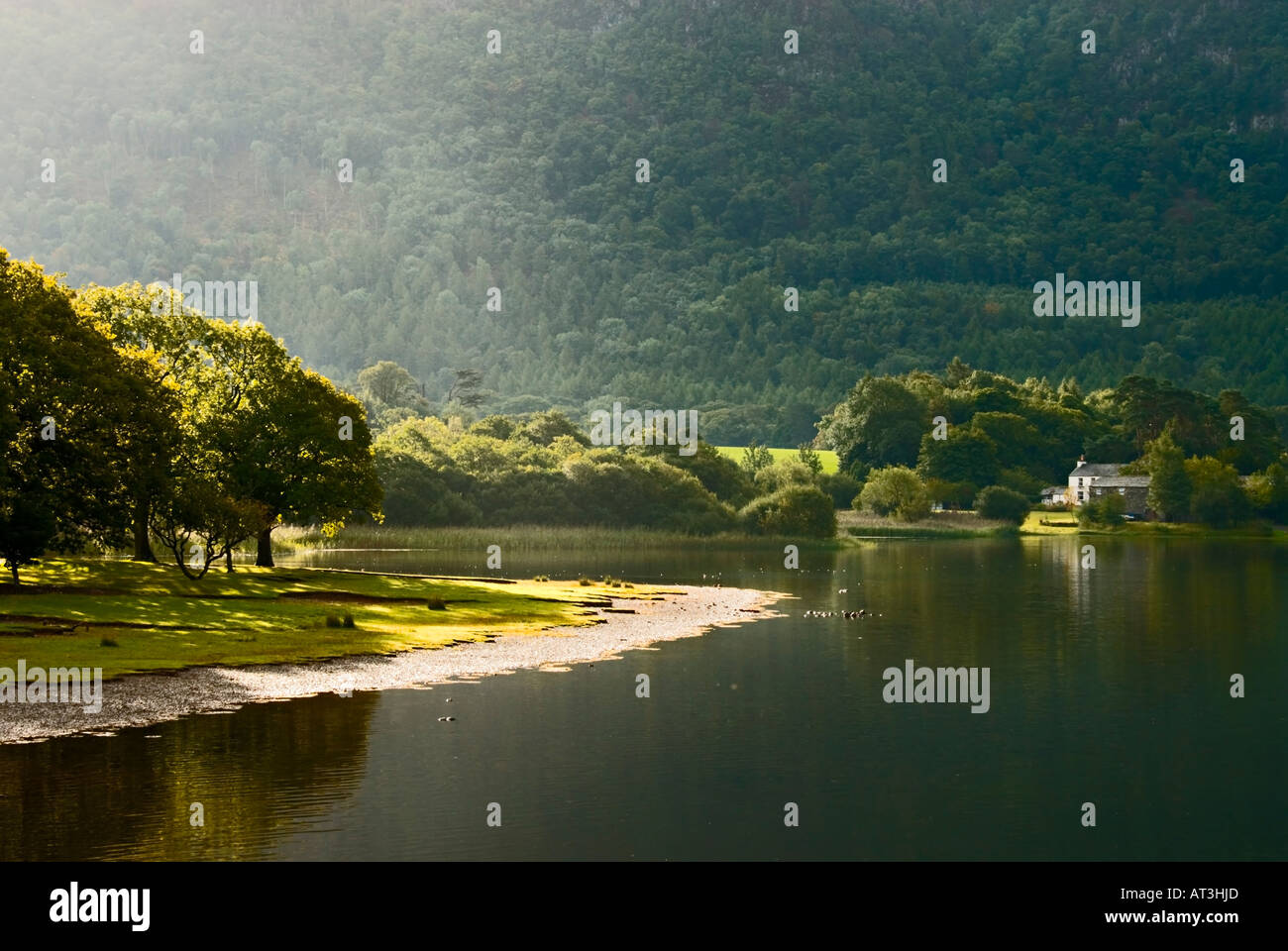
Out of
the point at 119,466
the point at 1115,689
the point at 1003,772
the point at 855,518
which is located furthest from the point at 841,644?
the point at 855,518

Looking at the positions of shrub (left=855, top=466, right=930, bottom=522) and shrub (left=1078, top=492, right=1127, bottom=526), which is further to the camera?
shrub (left=1078, top=492, right=1127, bottom=526)

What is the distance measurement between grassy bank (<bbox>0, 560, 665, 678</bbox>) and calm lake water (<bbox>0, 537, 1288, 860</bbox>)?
9.23 m

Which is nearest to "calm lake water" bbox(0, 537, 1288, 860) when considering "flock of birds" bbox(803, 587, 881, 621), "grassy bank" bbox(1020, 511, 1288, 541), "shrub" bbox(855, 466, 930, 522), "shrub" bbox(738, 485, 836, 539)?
"flock of birds" bbox(803, 587, 881, 621)

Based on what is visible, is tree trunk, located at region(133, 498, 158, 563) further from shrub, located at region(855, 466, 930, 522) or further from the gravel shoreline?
shrub, located at region(855, 466, 930, 522)

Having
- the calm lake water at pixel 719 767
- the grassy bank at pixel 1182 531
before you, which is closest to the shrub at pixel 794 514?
the grassy bank at pixel 1182 531

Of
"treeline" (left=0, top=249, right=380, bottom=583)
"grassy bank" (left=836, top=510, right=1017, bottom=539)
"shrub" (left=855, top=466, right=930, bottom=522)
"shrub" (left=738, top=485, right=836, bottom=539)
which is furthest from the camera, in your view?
"shrub" (left=855, top=466, right=930, bottom=522)

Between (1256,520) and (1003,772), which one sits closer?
(1003,772)

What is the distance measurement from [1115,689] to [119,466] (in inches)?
1770

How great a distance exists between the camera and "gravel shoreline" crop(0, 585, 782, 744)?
39375 millimetres

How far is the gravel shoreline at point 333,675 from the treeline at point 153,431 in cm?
1845

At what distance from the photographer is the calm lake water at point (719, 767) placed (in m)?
28.5

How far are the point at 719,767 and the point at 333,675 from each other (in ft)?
58.6

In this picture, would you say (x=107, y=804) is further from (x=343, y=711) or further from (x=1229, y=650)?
(x=1229, y=650)
